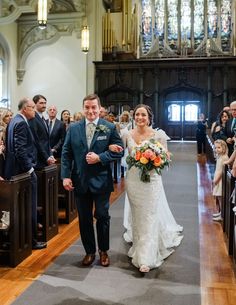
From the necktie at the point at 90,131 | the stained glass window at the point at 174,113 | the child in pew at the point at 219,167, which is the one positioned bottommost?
the child in pew at the point at 219,167

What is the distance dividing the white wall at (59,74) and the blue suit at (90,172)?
1172 centimetres

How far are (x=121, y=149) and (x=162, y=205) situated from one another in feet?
3.56

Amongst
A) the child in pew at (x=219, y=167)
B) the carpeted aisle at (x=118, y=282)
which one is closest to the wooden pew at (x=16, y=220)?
the carpeted aisle at (x=118, y=282)

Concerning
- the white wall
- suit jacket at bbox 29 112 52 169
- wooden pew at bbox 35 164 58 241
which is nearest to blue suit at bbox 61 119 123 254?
wooden pew at bbox 35 164 58 241

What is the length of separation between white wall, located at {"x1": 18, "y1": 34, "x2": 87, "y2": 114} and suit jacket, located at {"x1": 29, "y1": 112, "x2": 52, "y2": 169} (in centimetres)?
1072

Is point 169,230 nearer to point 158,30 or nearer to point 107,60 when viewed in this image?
point 107,60

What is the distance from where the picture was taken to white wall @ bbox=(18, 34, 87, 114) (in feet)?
49.5

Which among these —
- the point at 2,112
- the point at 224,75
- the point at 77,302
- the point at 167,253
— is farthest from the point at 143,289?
the point at 224,75

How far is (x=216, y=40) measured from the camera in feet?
54.0

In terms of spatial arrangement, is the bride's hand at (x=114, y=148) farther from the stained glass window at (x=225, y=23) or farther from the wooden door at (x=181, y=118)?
the stained glass window at (x=225, y=23)

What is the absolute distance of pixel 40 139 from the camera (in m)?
4.52

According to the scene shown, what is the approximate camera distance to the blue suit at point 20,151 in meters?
3.93

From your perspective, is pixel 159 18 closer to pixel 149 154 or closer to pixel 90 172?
pixel 149 154

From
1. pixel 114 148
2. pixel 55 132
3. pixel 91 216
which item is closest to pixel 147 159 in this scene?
pixel 114 148
